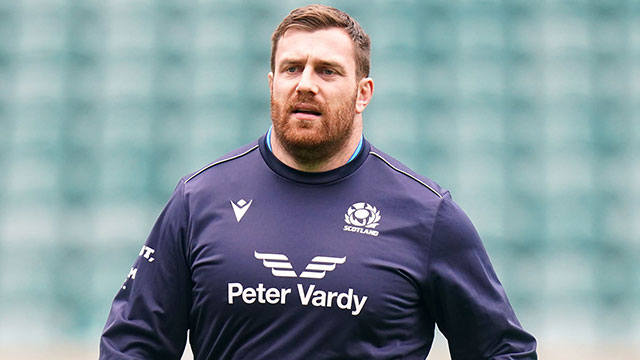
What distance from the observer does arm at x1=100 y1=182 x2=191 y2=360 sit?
4.03 metres

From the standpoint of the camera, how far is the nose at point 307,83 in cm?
392

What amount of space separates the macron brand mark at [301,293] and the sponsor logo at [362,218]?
0.18 m

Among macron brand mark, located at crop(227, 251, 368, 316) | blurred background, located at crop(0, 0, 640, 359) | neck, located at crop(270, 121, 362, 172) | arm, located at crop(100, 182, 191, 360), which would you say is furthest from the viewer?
blurred background, located at crop(0, 0, 640, 359)

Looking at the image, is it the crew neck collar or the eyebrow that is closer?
the eyebrow

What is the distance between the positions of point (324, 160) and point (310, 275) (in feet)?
1.49

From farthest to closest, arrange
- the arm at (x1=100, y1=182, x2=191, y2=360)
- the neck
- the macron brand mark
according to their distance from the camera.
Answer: the neck → the arm at (x1=100, y1=182, x2=191, y2=360) → the macron brand mark

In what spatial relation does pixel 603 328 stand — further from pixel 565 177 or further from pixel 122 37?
pixel 122 37

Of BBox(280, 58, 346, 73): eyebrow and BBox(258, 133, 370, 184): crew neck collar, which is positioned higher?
BBox(280, 58, 346, 73): eyebrow

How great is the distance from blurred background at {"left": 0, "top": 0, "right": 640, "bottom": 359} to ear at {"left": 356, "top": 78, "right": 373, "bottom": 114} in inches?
637

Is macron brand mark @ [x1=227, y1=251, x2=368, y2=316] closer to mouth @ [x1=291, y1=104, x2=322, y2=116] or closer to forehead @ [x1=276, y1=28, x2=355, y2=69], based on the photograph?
mouth @ [x1=291, y1=104, x2=322, y2=116]

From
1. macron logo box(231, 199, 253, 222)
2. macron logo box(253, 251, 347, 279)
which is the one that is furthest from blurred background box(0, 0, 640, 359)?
macron logo box(253, 251, 347, 279)

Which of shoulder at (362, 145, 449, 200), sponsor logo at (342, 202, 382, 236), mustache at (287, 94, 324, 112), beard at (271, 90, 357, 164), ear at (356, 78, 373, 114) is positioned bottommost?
sponsor logo at (342, 202, 382, 236)

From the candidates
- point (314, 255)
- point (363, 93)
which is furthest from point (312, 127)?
point (314, 255)

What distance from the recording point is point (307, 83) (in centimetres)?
392
